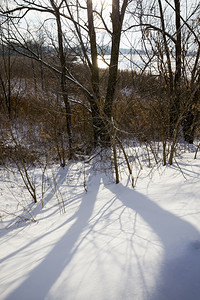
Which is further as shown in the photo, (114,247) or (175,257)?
(114,247)

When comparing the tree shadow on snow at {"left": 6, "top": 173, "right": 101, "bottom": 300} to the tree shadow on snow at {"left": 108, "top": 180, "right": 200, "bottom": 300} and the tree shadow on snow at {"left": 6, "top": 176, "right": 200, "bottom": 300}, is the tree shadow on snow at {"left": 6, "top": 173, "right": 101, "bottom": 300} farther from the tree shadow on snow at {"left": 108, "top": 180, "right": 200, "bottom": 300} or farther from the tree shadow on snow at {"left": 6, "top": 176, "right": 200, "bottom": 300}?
the tree shadow on snow at {"left": 108, "top": 180, "right": 200, "bottom": 300}

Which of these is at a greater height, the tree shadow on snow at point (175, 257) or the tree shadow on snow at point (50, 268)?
the tree shadow on snow at point (175, 257)

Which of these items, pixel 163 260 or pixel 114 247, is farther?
pixel 114 247

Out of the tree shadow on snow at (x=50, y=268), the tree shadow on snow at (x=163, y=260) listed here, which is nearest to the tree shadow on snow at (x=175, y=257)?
the tree shadow on snow at (x=163, y=260)

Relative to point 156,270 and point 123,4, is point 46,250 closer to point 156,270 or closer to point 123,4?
point 156,270

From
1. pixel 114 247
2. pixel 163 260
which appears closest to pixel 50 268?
pixel 114 247

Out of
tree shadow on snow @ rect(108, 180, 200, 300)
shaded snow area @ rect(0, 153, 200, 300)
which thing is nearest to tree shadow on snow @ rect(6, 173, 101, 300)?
shaded snow area @ rect(0, 153, 200, 300)

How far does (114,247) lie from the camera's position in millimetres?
1440

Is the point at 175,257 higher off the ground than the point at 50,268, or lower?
higher

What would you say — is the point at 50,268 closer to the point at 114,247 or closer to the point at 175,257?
the point at 114,247

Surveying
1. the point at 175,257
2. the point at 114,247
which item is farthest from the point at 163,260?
the point at 114,247

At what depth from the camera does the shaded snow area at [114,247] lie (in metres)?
1.05

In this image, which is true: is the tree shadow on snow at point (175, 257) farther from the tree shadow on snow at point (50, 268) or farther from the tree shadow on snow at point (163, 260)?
the tree shadow on snow at point (50, 268)

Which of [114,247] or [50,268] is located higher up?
[114,247]
